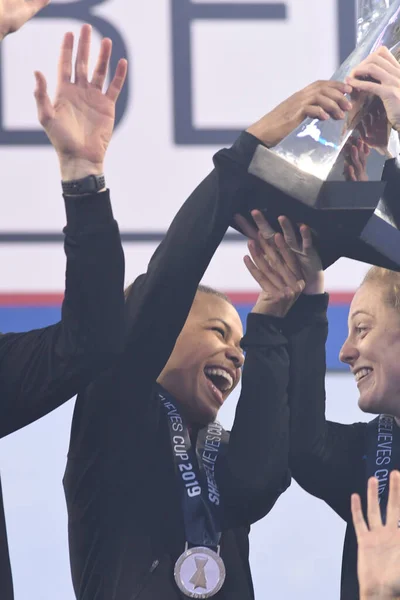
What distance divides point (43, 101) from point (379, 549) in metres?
0.68

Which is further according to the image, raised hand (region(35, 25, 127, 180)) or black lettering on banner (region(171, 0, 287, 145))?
black lettering on banner (region(171, 0, 287, 145))

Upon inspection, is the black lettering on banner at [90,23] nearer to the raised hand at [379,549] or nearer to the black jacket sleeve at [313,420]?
the black jacket sleeve at [313,420]

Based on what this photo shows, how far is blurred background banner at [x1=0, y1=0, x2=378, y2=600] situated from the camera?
2436 millimetres

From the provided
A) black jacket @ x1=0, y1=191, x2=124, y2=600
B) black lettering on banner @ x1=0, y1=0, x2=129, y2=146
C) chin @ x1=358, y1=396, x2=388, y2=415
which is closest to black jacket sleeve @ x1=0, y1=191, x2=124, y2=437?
black jacket @ x1=0, y1=191, x2=124, y2=600

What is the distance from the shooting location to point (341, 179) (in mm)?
1685

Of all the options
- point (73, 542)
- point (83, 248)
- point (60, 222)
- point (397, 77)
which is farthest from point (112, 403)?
point (60, 222)

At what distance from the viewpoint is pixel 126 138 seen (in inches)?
104

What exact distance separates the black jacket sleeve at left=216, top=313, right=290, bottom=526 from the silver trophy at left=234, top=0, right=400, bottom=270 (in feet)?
0.51

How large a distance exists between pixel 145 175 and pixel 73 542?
0.99 meters

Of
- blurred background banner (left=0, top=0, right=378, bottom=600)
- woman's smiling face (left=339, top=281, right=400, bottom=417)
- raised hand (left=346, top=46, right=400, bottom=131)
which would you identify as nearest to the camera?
raised hand (left=346, top=46, right=400, bottom=131)

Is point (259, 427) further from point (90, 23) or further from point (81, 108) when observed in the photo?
point (90, 23)

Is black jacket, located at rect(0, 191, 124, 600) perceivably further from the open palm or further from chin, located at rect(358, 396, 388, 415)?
chin, located at rect(358, 396, 388, 415)

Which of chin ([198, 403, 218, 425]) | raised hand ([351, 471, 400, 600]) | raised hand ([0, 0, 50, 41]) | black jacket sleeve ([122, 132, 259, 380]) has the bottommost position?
raised hand ([351, 471, 400, 600])

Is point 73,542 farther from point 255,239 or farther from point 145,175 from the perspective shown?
point 145,175
